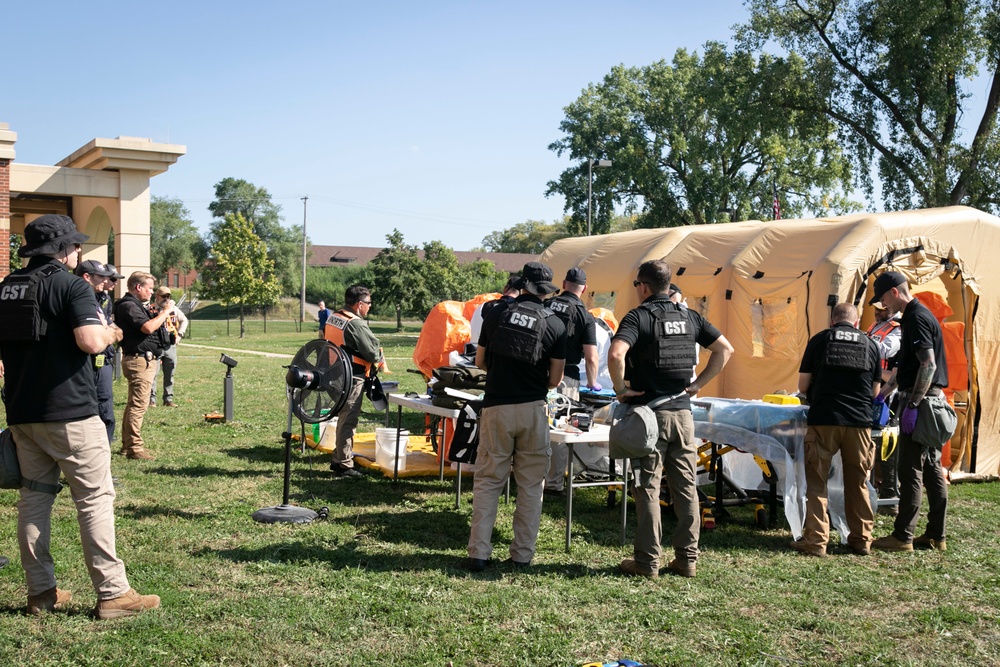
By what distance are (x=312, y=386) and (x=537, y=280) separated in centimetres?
199

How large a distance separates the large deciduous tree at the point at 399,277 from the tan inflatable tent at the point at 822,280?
31326mm

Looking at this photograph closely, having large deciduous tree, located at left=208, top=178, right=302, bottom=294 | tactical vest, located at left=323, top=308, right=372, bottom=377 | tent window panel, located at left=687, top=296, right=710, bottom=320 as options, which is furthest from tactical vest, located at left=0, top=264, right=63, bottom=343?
large deciduous tree, located at left=208, top=178, right=302, bottom=294

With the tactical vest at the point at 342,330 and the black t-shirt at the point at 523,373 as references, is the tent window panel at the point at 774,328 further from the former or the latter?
the black t-shirt at the point at 523,373

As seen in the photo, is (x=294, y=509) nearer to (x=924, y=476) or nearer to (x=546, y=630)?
(x=546, y=630)

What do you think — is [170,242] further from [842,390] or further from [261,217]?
[842,390]

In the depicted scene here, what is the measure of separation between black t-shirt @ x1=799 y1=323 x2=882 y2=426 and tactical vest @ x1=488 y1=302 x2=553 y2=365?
2145 millimetres

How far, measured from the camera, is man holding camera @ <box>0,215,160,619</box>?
174 inches

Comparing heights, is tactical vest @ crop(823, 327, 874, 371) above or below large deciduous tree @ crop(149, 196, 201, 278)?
below

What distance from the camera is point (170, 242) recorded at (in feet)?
252

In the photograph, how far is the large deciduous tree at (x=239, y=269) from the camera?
4278cm

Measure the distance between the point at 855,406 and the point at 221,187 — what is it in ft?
275

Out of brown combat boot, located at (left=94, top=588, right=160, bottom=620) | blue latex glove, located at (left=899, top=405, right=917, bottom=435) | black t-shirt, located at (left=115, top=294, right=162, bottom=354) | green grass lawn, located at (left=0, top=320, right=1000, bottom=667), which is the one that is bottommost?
green grass lawn, located at (left=0, top=320, right=1000, bottom=667)

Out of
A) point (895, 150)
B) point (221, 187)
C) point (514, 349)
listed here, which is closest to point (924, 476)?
point (514, 349)

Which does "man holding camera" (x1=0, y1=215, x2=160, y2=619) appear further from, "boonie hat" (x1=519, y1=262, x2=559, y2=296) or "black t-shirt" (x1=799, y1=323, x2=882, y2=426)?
"black t-shirt" (x1=799, y1=323, x2=882, y2=426)
